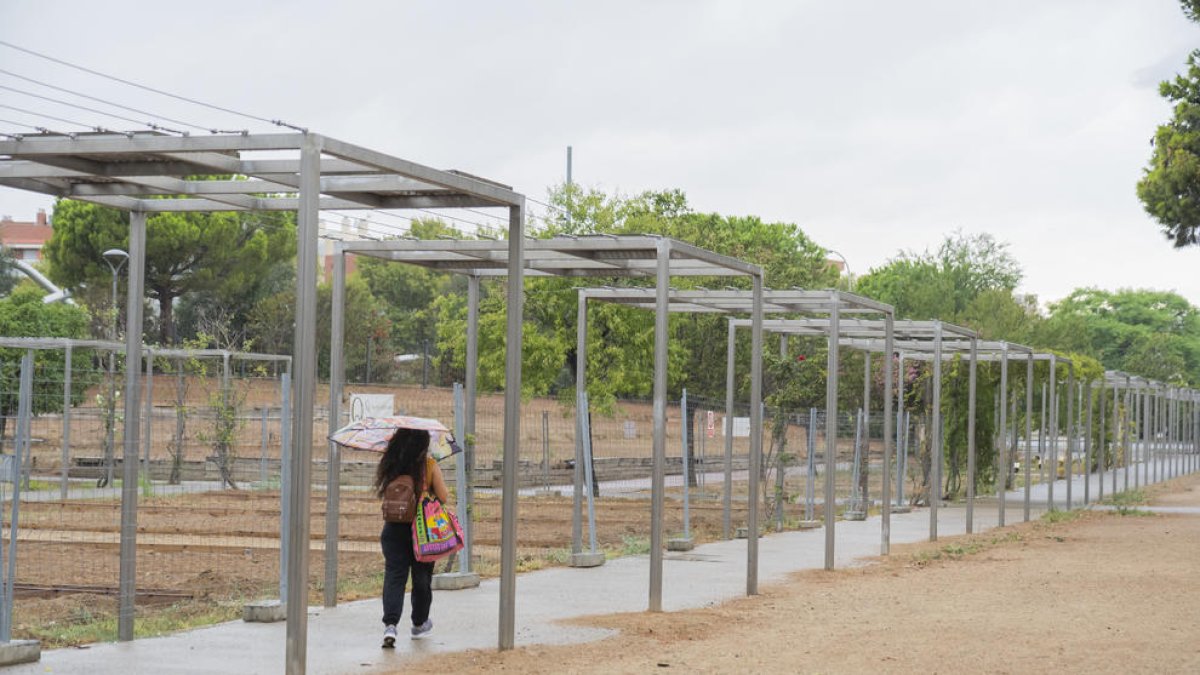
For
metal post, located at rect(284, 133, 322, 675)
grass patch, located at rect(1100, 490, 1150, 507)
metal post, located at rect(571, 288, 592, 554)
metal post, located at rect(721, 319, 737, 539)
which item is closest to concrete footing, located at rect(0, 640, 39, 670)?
metal post, located at rect(284, 133, 322, 675)

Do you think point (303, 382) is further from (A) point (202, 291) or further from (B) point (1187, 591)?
(A) point (202, 291)

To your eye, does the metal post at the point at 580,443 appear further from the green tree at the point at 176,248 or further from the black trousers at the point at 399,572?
the green tree at the point at 176,248

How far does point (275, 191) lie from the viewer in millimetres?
10836

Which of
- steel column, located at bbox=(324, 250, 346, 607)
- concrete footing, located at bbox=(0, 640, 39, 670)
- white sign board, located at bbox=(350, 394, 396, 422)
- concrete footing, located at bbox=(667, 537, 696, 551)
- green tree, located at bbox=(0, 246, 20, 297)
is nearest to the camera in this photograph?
concrete footing, located at bbox=(0, 640, 39, 670)

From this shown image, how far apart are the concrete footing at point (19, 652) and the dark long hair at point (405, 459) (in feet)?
7.58

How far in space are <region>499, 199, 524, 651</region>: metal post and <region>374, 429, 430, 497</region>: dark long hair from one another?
55 centimetres

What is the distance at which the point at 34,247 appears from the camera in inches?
3959

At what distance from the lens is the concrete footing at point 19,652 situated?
9028 mm

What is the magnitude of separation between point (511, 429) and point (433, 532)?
0.84 meters

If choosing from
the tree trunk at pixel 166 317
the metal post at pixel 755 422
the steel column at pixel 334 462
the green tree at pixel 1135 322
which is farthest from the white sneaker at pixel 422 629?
the green tree at pixel 1135 322

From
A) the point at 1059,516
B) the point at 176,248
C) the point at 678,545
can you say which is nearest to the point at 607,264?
the point at 678,545

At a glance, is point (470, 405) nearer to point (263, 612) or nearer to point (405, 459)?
point (263, 612)

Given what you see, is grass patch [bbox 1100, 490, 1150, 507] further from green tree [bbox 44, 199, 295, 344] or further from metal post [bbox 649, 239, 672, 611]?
green tree [bbox 44, 199, 295, 344]

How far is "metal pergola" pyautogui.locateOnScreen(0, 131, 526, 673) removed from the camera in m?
8.28
